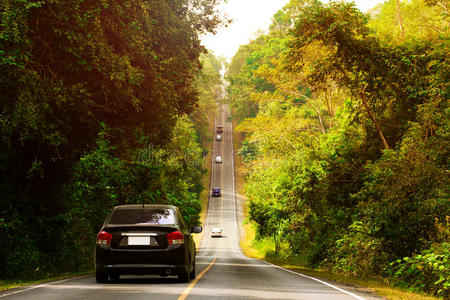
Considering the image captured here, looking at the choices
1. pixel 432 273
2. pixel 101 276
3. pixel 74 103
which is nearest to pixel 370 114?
pixel 432 273

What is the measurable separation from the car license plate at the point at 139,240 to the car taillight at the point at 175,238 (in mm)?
419

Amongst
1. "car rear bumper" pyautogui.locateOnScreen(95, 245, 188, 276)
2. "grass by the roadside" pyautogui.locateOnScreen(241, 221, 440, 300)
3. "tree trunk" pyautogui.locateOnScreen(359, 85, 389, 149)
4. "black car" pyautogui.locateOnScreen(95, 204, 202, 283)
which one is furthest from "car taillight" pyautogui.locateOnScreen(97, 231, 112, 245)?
"tree trunk" pyautogui.locateOnScreen(359, 85, 389, 149)

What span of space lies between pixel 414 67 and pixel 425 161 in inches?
178

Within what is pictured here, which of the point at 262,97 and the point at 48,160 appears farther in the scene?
the point at 262,97

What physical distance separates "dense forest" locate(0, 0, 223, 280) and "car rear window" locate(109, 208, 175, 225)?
103 inches

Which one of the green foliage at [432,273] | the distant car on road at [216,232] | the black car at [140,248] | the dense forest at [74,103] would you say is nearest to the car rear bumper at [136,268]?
the black car at [140,248]

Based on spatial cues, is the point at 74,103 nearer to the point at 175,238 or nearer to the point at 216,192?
the point at 175,238

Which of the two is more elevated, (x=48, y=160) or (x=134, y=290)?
(x=48, y=160)

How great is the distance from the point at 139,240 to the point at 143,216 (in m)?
0.64

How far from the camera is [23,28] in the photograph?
1143 cm

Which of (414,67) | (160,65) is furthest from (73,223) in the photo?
(414,67)

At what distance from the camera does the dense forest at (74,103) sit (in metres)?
11.8

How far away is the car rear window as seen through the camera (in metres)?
11.2

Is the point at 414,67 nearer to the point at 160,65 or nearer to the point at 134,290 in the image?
the point at 160,65
